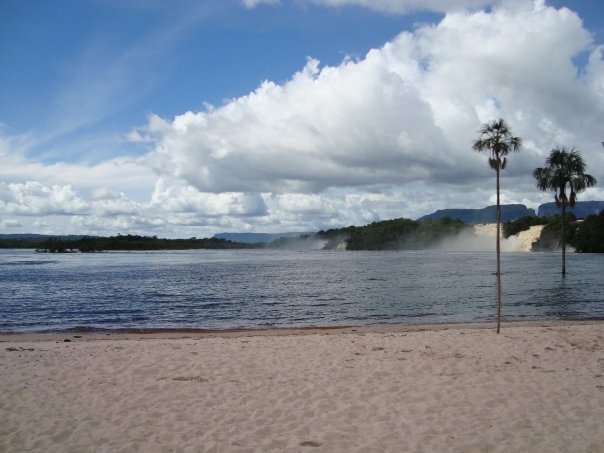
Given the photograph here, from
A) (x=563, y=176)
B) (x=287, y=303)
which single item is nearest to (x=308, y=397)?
(x=287, y=303)

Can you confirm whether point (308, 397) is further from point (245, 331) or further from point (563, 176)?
point (563, 176)

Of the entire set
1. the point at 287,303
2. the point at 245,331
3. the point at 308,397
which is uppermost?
the point at 308,397

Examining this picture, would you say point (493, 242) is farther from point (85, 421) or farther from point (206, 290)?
point (85, 421)

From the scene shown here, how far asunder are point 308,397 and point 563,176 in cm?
4160

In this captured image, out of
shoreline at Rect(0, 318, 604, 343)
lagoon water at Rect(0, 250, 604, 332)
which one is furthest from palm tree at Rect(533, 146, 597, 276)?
shoreline at Rect(0, 318, 604, 343)

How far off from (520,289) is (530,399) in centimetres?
3106

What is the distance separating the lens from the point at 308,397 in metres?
10.1

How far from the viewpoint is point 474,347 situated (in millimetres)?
15008

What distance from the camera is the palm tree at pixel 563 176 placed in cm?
4300

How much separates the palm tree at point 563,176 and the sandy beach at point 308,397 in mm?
31721

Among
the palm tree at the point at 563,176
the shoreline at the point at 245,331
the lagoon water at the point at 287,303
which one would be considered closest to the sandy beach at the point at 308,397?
the shoreline at the point at 245,331

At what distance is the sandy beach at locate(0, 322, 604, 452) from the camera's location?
7.95 metres

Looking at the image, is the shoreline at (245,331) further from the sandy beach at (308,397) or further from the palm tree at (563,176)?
the palm tree at (563,176)

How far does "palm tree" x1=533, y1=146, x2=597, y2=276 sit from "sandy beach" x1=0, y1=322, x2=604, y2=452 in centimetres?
3172
